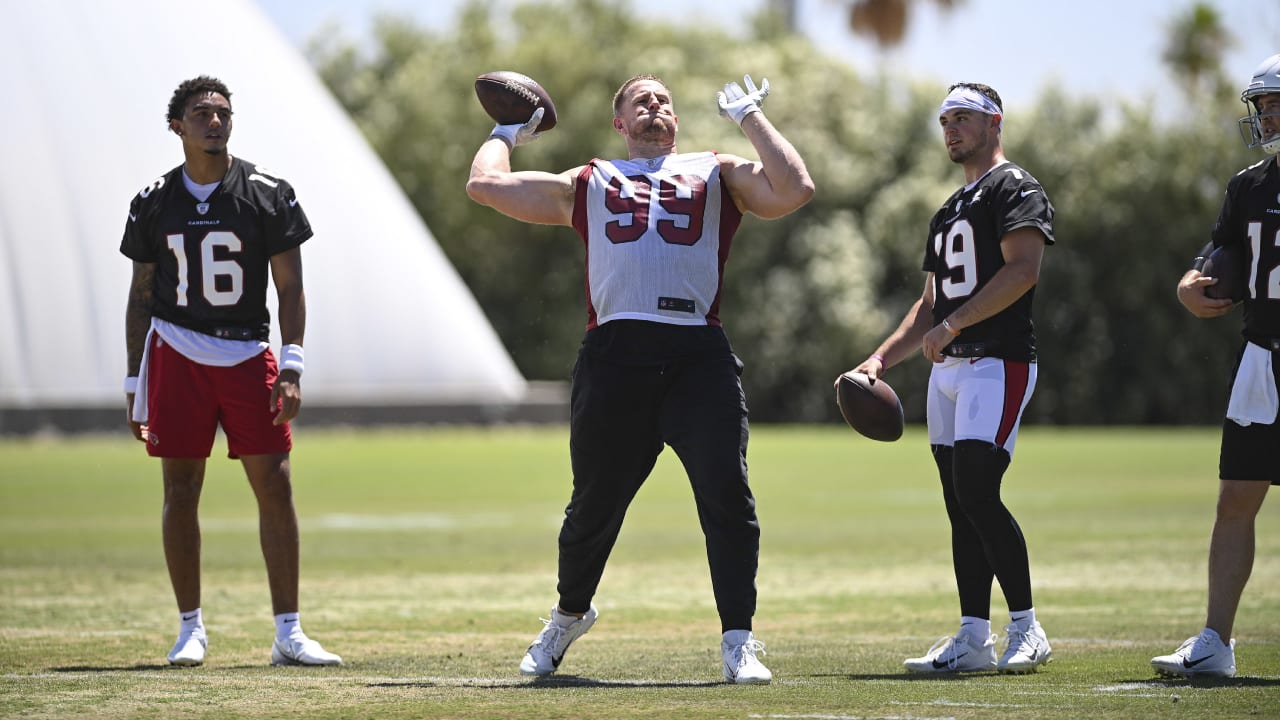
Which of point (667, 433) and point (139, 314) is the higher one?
Answer: point (139, 314)

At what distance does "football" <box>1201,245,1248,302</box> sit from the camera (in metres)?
7.10

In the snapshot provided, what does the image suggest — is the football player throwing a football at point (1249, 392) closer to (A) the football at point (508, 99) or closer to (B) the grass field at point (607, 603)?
(B) the grass field at point (607, 603)

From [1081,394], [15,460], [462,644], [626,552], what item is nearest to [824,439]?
[1081,394]

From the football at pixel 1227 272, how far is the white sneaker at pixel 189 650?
4.42 metres

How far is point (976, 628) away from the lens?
730 centimetres

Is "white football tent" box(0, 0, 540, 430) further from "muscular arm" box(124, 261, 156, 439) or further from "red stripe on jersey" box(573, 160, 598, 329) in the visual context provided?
"red stripe on jersey" box(573, 160, 598, 329)

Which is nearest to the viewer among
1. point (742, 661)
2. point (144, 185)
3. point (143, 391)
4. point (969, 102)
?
point (742, 661)

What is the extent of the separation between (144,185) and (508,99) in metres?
32.5

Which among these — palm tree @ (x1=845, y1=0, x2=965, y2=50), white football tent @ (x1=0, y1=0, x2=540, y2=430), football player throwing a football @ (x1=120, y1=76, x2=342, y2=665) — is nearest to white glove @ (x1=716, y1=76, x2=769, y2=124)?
football player throwing a football @ (x1=120, y1=76, x2=342, y2=665)

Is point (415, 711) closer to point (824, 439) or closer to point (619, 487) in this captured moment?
point (619, 487)

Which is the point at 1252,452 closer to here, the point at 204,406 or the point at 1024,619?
the point at 1024,619

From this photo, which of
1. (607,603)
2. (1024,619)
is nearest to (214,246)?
(607,603)

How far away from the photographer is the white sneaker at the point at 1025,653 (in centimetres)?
713

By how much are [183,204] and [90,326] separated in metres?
33.4
